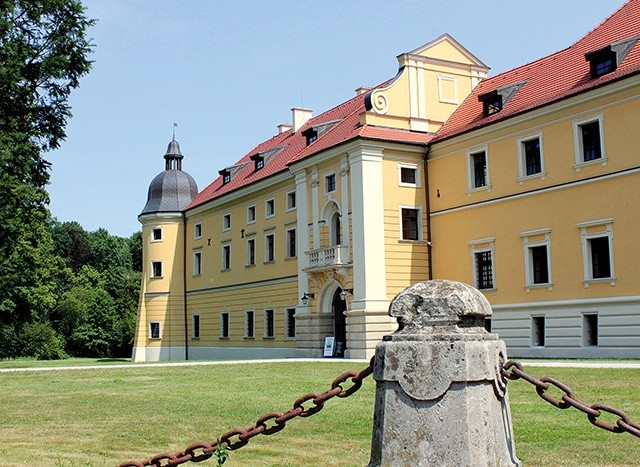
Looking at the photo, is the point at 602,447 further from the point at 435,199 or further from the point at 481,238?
the point at 435,199

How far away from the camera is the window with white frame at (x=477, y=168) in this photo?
31.3 m

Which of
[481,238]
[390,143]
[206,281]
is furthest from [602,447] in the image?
[206,281]

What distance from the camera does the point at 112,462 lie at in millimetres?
7895

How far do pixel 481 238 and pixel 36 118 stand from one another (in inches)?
667

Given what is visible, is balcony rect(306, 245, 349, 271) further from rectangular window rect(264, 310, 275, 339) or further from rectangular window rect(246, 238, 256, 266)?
rectangular window rect(246, 238, 256, 266)

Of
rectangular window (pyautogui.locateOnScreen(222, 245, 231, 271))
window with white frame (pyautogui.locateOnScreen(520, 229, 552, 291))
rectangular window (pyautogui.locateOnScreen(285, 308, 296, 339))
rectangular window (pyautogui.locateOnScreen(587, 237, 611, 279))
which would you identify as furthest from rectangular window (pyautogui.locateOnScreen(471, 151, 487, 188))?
rectangular window (pyautogui.locateOnScreen(222, 245, 231, 271))

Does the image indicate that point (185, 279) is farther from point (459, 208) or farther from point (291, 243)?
point (459, 208)

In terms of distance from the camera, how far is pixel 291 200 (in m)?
38.9

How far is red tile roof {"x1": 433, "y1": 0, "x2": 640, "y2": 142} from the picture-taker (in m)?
27.1

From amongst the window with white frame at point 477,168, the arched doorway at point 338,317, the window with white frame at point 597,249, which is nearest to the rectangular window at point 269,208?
the arched doorway at point 338,317

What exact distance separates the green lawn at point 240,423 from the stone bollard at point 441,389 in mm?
3327

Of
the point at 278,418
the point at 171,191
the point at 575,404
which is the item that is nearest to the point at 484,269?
the point at 171,191

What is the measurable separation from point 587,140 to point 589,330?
6537 mm

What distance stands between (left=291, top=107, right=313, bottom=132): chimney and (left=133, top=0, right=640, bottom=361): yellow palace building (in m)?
1.93
